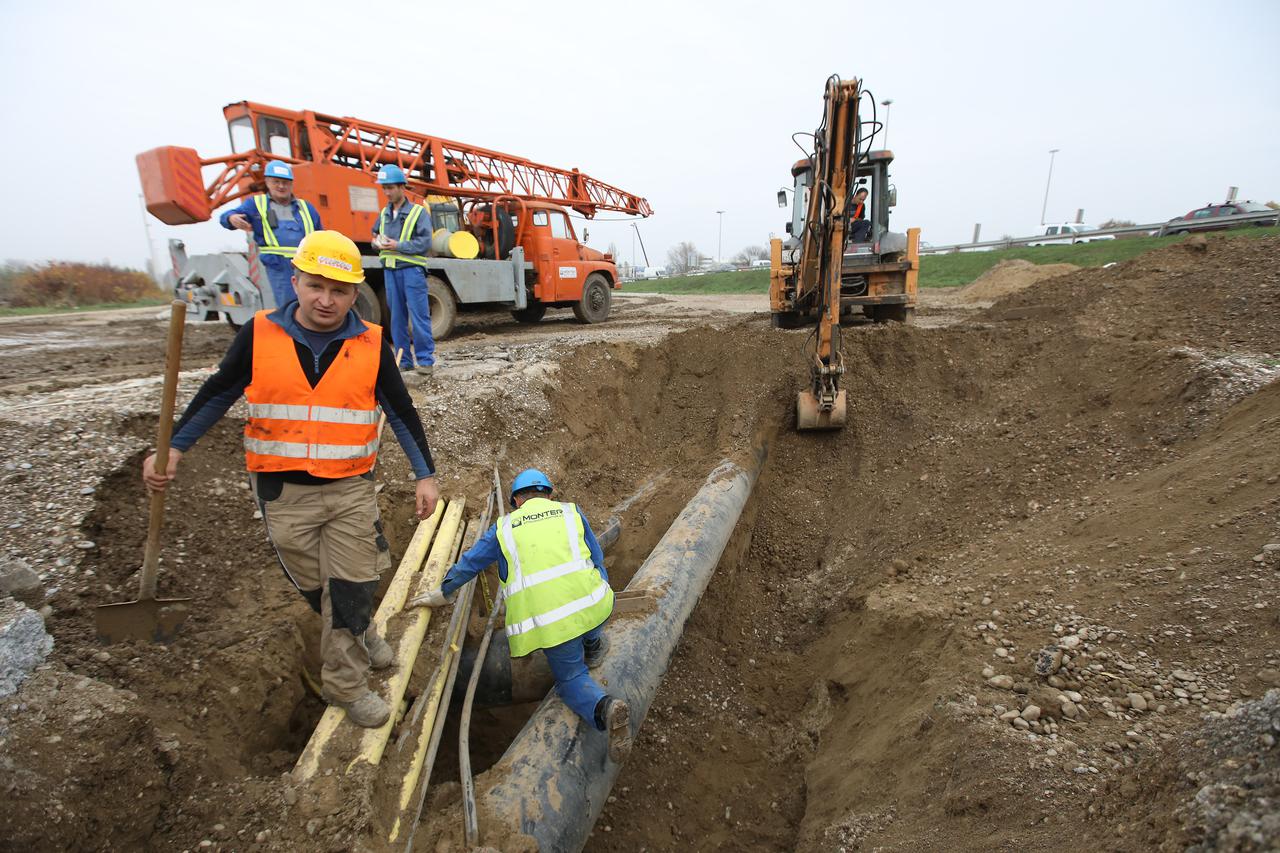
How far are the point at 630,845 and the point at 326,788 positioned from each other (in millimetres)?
1477

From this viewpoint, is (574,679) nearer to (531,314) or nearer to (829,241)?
(829,241)

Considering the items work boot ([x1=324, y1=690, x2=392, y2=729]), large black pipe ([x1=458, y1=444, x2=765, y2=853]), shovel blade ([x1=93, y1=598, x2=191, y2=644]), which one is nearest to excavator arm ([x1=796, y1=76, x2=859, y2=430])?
large black pipe ([x1=458, y1=444, x2=765, y2=853])

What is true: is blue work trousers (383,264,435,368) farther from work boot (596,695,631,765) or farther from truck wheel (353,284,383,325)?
work boot (596,695,631,765)

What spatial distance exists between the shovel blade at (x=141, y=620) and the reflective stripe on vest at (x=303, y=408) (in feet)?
3.57

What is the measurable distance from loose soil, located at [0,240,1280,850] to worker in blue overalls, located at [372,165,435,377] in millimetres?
584

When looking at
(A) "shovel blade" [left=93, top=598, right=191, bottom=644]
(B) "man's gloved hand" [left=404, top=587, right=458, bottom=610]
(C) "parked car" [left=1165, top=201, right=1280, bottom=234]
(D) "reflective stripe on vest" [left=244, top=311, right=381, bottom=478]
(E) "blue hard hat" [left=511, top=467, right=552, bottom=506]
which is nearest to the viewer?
(D) "reflective stripe on vest" [left=244, top=311, right=381, bottom=478]

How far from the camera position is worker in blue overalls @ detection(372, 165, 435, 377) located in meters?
6.04

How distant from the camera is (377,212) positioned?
29.9 ft

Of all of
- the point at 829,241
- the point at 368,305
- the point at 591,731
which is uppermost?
the point at 829,241

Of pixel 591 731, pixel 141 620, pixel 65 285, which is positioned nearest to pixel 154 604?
pixel 141 620

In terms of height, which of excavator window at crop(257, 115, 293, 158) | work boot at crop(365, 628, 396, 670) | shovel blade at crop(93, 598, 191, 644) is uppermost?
excavator window at crop(257, 115, 293, 158)

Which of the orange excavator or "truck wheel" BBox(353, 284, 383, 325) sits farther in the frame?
"truck wheel" BBox(353, 284, 383, 325)

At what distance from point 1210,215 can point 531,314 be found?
23254mm

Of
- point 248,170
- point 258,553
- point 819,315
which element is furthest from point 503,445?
point 248,170
